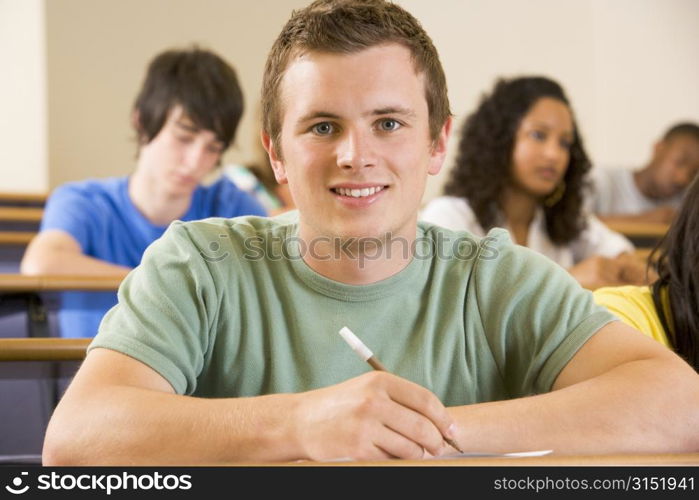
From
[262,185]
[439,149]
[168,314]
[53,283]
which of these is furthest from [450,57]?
[168,314]

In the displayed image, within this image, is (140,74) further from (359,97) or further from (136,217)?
(359,97)

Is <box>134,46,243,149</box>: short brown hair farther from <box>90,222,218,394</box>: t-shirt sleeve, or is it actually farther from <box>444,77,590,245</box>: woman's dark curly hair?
<box>90,222,218,394</box>: t-shirt sleeve

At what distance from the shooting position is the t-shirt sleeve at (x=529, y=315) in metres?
1.19

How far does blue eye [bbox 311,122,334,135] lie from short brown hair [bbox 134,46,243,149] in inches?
61.5

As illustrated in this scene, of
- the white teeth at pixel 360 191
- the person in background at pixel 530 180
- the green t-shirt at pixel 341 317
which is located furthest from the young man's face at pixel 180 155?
the white teeth at pixel 360 191

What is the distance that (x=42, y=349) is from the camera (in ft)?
4.37

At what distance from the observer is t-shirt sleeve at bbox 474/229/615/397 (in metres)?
1.19

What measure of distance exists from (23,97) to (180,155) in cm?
217

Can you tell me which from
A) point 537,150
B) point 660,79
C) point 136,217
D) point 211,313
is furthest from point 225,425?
point 660,79

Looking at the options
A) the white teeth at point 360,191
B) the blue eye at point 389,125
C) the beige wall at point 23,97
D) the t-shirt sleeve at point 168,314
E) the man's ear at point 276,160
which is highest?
the beige wall at point 23,97

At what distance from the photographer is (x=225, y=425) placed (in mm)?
968

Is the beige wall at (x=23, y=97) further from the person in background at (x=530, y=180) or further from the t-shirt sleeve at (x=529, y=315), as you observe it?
the t-shirt sleeve at (x=529, y=315)

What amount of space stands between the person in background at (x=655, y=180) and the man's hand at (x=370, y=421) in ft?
13.4
